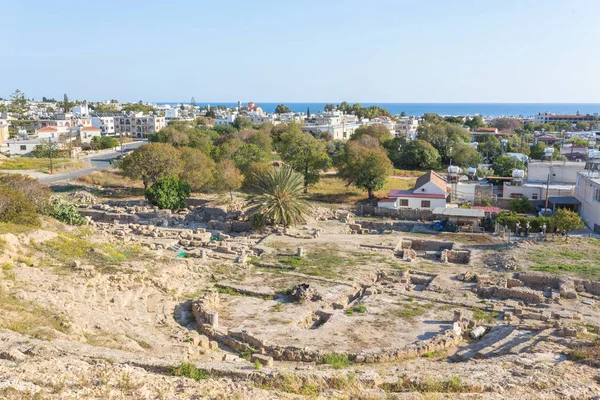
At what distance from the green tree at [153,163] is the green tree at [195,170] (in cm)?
64

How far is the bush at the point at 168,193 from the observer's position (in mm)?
42188

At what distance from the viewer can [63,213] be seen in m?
31.6

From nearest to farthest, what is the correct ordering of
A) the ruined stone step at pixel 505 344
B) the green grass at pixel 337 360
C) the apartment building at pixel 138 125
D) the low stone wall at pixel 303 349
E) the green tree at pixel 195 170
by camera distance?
the green grass at pixel 337 360 < the low stone wall at pixel 303 349 < the ruined stone step at pixel 505 344 < the green tree at pixel 195 170 < the apartment building at pixel 138 125

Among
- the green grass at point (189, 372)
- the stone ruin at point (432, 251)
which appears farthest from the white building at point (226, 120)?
the green grass at point (189, 372)

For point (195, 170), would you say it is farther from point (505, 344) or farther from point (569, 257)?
point (505, 344)

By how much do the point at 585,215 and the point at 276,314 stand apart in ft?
94.9

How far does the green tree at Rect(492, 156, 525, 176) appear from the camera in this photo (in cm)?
5945

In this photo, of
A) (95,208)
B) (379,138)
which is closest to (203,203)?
(95,208)

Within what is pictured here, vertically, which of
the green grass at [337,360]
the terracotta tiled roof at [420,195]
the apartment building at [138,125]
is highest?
the apartment building at [138,125]

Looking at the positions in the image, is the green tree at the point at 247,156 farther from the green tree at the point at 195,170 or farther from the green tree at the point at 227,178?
the green tree at the point at 227,178

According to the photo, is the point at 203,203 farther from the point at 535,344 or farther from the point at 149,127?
the point at 149,127

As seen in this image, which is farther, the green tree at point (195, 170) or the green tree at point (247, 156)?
the green tree at point (247, 156)

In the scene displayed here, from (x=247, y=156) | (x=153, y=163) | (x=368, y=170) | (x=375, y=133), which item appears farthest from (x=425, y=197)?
(x=375, y=133)

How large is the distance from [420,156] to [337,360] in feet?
188
